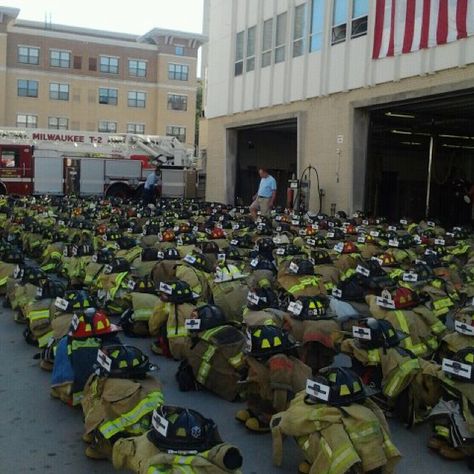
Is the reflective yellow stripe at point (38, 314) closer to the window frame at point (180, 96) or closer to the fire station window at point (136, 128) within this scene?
the fire station window at point (136, 128)

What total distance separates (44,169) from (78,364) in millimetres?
24770

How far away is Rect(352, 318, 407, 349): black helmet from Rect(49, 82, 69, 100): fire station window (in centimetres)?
4590

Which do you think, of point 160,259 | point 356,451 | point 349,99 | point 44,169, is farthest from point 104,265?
point 44,169

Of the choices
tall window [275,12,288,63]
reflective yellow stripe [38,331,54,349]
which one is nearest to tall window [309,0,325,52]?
tall window [275,12,288,63]

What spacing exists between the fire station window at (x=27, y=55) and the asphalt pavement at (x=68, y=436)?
44.3m

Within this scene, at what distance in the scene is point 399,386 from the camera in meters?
4.90

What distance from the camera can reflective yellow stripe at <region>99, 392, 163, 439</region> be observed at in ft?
13.8

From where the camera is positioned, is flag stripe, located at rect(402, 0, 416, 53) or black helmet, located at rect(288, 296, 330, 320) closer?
black helmet, located at rect(288, 296, 330, 320)

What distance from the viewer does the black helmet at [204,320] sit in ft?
18.2

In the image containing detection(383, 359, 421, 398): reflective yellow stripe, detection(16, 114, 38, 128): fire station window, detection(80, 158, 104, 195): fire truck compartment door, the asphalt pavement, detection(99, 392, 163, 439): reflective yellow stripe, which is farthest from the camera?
detection(16, 114, 38, 128): fire station window

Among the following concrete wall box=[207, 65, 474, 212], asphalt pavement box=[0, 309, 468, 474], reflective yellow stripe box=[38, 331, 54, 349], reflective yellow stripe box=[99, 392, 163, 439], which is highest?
concrete wall box=[207, 65, 474, 212]

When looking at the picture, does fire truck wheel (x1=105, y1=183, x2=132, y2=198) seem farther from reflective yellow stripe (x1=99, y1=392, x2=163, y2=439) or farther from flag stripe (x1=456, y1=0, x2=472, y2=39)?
reflective yellow stripe (x1=99, y1=392, x2=163, y2=439)

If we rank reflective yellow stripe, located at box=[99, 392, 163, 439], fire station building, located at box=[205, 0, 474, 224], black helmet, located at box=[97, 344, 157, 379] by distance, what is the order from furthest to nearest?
1. fire station building, located at box=[205, 0, 474, 224]
2. black helmet, located at box=[97, 344, 157, 379]
3. reflective yellow stripe, located at box=[99, 392, 163, 439]

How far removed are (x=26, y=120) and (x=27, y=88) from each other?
2.33 metres
